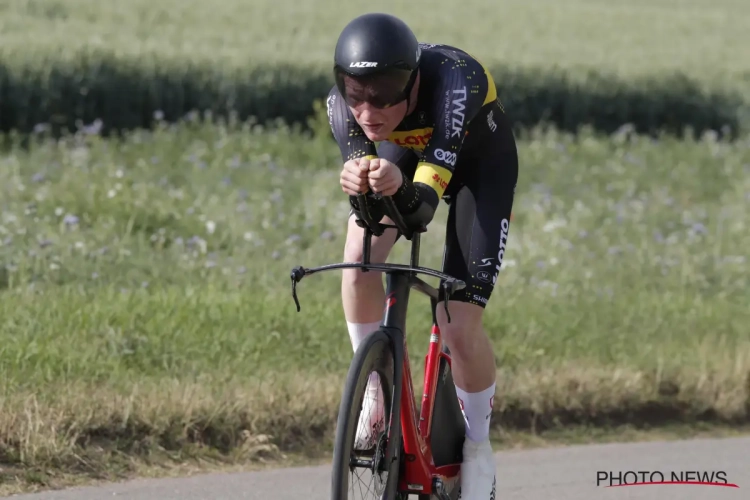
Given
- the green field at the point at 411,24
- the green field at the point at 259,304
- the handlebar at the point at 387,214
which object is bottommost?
the green field at the point at 259,304

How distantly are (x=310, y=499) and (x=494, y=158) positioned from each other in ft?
5.46

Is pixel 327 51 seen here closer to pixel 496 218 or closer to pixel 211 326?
pixel 211 326

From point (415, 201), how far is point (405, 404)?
75 centimetres

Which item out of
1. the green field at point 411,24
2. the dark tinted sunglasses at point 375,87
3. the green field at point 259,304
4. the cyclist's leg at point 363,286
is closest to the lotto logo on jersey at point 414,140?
the cyclist's leg at point 363,286

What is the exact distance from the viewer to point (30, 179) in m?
9.95

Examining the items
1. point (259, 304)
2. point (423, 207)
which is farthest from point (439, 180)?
point (259, 304)

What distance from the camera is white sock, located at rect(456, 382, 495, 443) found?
15.1ft

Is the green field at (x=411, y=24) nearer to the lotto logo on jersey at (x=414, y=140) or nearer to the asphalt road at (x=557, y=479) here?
the asphalt road at (x=557, y=479)

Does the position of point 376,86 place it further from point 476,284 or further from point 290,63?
point 290,63

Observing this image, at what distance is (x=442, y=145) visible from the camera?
4055 millimetres

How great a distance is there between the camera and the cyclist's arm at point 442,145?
389cm

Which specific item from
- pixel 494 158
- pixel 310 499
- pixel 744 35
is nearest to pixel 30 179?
pixel 310 499

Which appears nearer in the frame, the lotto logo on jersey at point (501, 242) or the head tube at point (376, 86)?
the head tube at point (376, 86)

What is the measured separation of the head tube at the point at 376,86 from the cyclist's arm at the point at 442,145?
177 mm
